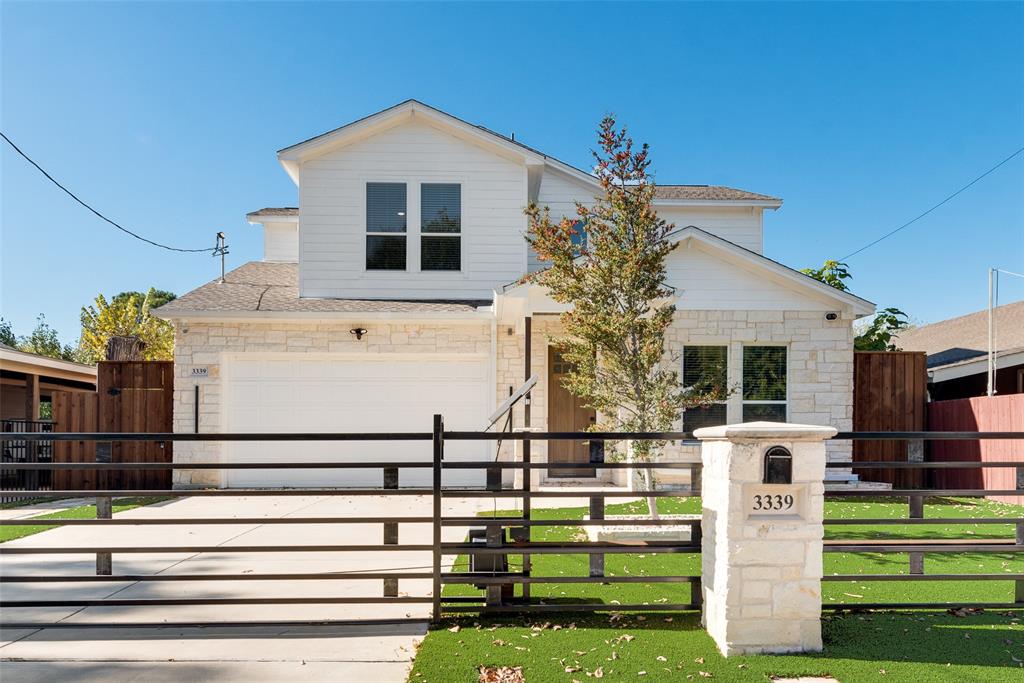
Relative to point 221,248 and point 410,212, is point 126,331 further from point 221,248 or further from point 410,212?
point 410,212

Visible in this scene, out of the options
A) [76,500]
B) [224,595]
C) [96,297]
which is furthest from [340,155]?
[96,297]

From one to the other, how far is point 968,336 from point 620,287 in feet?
47.0

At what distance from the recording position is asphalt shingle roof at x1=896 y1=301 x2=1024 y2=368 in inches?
573

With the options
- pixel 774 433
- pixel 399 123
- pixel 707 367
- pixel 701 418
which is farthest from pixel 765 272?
pixel 774 433

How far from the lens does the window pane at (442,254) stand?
12.0 metres

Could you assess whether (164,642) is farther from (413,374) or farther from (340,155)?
(340,155)

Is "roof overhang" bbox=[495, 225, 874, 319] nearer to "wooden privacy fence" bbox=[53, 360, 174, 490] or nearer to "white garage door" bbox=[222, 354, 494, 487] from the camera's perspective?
"white garage door" bbox=[222, 354, 494, 487]

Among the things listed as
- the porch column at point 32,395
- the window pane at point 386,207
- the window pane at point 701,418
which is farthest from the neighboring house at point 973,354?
the porch column at point 32,395

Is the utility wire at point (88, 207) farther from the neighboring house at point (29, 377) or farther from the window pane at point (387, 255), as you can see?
the window pane at point (387, 255)

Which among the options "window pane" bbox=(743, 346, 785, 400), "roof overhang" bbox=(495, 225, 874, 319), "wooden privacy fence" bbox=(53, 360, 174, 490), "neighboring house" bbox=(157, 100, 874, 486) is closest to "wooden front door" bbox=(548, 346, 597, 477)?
"neighboring house" bbox=(157, 100, 874, 486)

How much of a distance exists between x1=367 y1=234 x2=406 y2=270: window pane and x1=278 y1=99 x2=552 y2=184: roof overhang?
1961 millimetres

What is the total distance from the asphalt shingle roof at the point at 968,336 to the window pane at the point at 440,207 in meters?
11.5

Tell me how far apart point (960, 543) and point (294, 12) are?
11.8 m

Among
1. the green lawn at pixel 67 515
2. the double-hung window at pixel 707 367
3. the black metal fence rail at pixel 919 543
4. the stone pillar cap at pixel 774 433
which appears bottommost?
the green lawn at pixel 67 515
